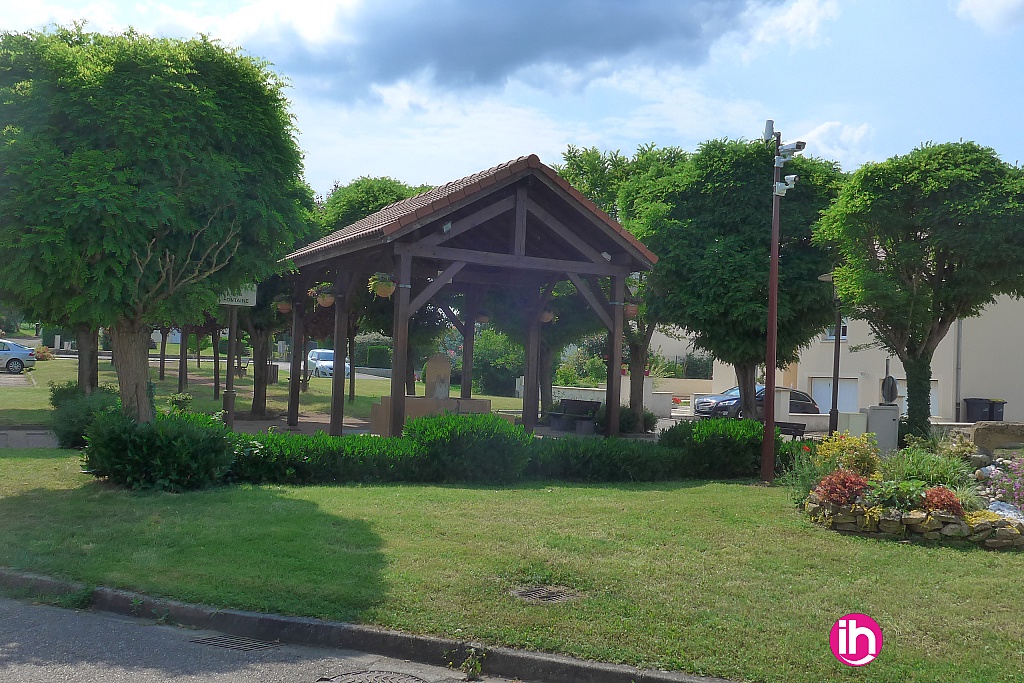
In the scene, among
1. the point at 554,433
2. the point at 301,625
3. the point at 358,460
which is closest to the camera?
the point at 301,625

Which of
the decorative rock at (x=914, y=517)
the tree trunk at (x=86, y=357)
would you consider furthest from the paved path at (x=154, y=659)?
the tree trunk at (x=86, y=357)

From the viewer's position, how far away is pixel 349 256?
15.9 metres

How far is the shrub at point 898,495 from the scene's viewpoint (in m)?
9.18

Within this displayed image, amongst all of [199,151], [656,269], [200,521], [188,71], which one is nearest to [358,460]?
[200,521]

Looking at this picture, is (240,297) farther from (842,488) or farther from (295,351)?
(842,488)

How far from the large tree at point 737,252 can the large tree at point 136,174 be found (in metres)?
11.9

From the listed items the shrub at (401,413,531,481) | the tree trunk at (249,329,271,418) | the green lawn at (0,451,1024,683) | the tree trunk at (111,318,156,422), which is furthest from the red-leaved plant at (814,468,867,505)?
the tree trunk at (249,329,271,418)

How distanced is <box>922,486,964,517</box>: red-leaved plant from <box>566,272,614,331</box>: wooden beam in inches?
277

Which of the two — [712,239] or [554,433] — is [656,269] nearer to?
[712,239]

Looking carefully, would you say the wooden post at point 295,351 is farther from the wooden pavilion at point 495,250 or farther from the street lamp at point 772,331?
the street lamp at point 772,331

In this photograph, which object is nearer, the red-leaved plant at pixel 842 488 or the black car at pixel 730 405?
the red-leaved plant at pixel 842 488

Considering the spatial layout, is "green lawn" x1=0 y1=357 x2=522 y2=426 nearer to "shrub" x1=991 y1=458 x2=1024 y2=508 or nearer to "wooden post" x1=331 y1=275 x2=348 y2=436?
"wooden post" x1=331 y1=275 x2=348 y2=436

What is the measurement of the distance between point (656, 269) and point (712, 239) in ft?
5.08

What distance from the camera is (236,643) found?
20.2 feet
